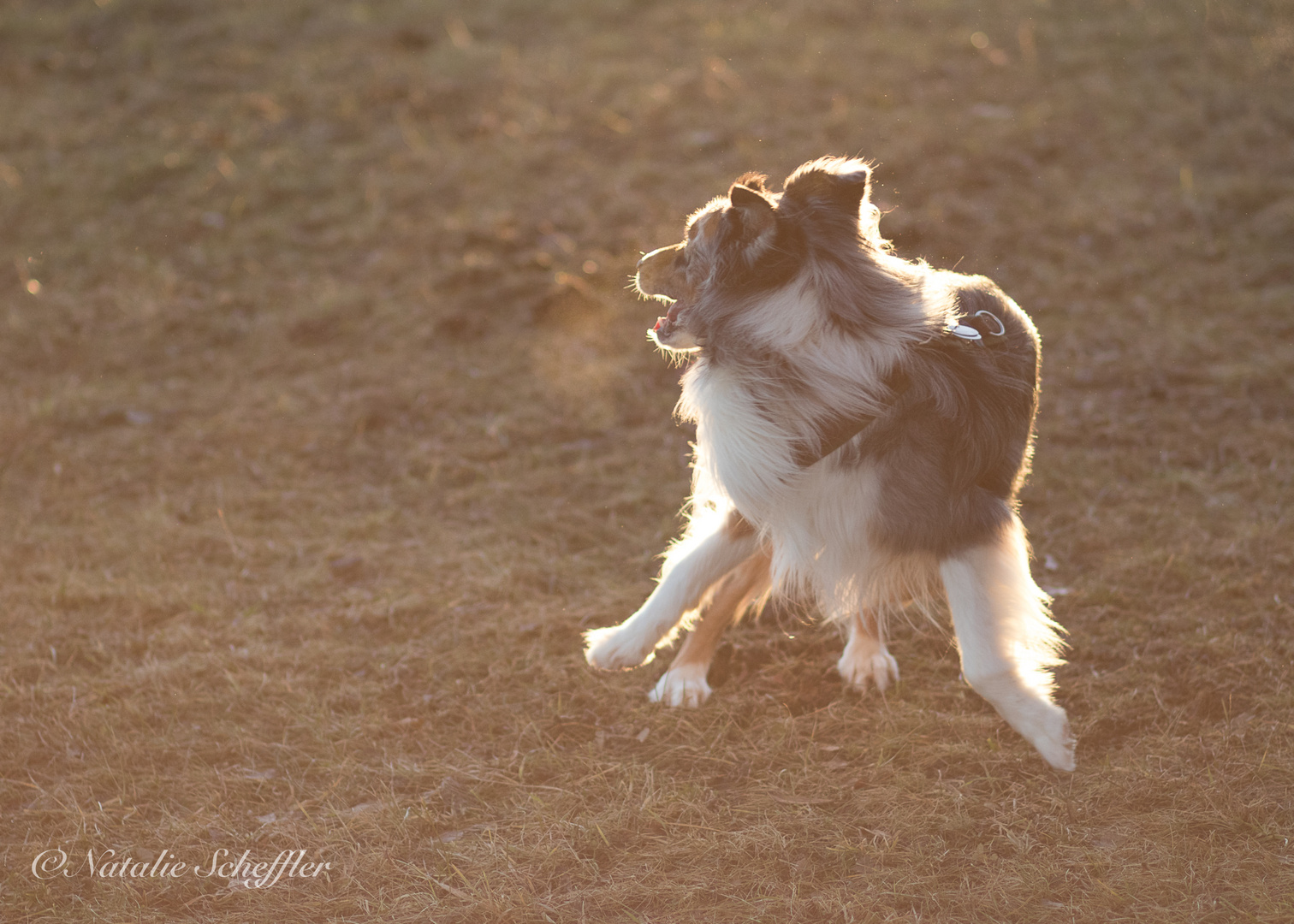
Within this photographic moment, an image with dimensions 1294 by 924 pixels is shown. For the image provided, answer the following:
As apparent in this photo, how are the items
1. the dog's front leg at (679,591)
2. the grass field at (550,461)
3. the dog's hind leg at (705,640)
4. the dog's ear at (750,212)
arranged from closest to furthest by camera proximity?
the dog's ear at (750,212) < the grass field at (550,461) < the dog's front leg at (679,591) < the dog's hind leg at (705,640)

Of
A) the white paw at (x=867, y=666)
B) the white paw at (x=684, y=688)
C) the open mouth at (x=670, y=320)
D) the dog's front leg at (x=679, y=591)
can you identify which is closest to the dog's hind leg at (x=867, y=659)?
the white paw at (x=867, y=666)

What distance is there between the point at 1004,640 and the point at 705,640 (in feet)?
3.75

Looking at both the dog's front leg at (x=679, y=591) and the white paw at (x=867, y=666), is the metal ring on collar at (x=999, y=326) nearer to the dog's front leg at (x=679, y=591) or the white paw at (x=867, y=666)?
the dog's front leg at (x=679, y=591)

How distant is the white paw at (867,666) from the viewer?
3.80 m

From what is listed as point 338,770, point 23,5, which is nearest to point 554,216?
point 338,770

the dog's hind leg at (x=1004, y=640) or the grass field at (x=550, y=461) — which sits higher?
the dog's hind leg at (x=1004, y=640)

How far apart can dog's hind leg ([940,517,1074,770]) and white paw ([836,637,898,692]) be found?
770 mm

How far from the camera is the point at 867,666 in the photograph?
3.82 meters

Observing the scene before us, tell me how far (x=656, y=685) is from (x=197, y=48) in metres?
9.70

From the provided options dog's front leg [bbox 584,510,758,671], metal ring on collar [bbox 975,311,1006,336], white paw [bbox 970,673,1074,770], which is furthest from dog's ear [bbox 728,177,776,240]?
white paw [bbox 970,673,1074,770]

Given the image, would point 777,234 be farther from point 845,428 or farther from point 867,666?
point 867,666

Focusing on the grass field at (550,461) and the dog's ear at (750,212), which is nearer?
the dog's ear at (750,212)

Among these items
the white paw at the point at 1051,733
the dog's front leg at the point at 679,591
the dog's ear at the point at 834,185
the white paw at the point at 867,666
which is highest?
the dog's ear at the point at 834,185

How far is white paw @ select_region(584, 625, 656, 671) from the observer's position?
11.0 ft
